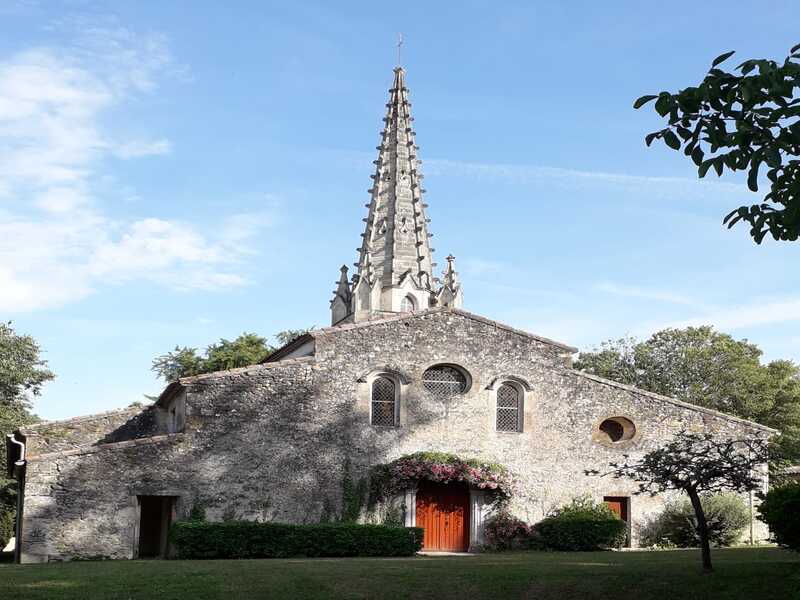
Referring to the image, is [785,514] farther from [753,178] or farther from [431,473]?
[431,473]

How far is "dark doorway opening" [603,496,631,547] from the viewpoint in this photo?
29.9m

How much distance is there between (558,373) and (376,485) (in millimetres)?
6631

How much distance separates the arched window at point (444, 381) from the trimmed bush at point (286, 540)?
14.5 ft

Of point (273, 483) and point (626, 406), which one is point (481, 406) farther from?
point (273, 483)

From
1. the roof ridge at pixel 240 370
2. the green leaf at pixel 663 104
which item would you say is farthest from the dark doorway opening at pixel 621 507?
the green leaf at pixel 663 104

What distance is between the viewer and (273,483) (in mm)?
26906

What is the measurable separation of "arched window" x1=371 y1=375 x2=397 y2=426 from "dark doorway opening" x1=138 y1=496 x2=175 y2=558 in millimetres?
6448

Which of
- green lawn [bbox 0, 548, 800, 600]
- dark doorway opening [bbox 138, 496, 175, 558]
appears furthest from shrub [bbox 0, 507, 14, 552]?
green lawn [bbox 0, 548, 800, 600]

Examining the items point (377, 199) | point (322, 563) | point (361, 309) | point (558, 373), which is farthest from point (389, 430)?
point (377, 199)

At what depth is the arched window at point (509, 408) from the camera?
29734 millimetres

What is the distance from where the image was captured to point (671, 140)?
36.6 ft

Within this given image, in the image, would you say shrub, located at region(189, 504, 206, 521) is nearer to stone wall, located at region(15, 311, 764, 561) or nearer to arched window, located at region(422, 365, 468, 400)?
stone wall, located at region(15, 311, 764, 561)

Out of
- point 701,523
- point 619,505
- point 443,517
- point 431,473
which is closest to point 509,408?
point 431,473

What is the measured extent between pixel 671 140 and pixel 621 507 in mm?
21067
